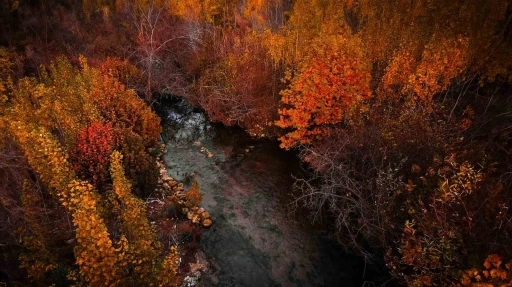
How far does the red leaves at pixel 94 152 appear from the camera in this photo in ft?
42.1

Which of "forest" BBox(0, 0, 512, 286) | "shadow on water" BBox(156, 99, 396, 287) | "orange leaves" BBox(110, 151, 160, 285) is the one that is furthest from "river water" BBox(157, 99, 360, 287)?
"orange leaves" BBox(110, 151, 160, 285)

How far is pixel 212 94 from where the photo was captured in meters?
20.8

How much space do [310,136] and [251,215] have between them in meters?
5.46

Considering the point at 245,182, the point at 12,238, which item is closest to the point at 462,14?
the point at 245,182

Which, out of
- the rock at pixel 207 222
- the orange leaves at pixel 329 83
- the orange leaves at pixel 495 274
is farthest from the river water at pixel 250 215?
the orange leaves at pixel 495 274

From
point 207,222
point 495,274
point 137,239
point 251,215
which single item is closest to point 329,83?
point 251,215

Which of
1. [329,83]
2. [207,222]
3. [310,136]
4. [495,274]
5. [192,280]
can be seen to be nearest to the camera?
[495,274]

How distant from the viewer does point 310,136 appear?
17078 millimetres

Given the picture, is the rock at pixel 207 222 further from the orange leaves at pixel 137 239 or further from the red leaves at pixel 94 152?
the orange leaves at pixel 137 239

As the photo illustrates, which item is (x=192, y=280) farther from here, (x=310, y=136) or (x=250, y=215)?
(x=310, y=136)

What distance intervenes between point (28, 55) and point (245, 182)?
1561cm

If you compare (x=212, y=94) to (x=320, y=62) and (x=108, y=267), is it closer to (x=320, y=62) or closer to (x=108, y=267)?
(x=320, y=62)

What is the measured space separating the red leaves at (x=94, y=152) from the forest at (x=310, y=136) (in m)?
0.07

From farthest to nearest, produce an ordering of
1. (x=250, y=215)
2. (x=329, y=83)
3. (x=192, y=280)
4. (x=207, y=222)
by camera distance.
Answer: (x=329, y=83) < (x=250, y=215) < (x=207, y=222) < (x=192, y=280)
